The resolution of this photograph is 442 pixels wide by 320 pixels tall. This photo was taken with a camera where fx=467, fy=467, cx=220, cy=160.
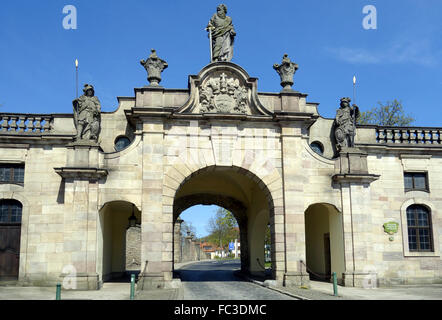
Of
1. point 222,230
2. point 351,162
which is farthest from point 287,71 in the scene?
point 222,230

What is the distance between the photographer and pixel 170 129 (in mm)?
18641

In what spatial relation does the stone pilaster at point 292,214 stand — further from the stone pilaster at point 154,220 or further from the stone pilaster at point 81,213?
the stone pilaster at point 81,213

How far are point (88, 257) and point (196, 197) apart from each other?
9313 millimetres

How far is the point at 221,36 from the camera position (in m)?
20.0

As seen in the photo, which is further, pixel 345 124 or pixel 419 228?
pixel 419 228

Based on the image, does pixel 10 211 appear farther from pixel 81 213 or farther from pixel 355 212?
pixel 355 212

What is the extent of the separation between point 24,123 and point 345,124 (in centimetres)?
1354

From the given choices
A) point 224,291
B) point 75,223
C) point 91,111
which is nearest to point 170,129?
point 91,111

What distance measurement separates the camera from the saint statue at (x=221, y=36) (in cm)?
1988

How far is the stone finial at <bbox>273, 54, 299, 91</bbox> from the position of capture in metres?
19.5

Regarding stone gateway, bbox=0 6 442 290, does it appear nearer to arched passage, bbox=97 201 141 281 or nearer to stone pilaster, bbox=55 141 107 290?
stone pilaster, bbox=55 141 107 290

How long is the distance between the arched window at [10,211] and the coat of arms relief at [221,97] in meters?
8.42

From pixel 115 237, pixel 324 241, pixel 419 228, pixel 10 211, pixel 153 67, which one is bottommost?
pixel 324 241
